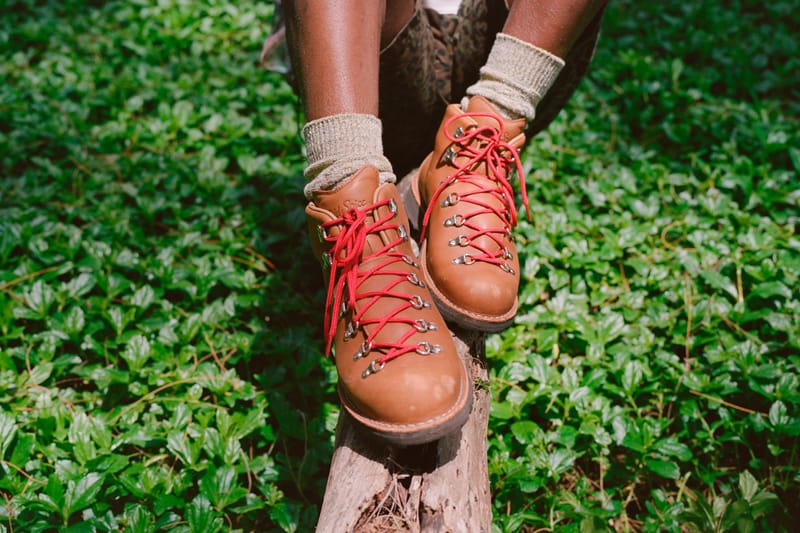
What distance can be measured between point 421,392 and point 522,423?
67 centimetres

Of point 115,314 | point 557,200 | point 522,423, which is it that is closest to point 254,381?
point 115,314

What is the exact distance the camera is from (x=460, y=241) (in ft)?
5.47

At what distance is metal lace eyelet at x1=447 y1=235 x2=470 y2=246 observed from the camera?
166cm

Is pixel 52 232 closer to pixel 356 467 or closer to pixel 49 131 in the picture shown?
pixel 49 131

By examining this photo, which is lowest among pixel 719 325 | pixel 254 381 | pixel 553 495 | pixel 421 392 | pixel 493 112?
pixel 254 381

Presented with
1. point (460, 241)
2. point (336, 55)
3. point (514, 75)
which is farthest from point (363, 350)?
point (514, 75)

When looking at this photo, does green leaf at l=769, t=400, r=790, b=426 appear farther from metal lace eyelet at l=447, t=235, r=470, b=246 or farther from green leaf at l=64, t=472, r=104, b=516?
green leaf at l=64, t=472, r=104, b=516

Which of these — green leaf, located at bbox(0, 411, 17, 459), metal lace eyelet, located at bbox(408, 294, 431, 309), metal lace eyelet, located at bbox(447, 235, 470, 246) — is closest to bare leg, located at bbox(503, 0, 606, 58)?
metal lace eyelet, located at bbox(447, 235, 470, 246)

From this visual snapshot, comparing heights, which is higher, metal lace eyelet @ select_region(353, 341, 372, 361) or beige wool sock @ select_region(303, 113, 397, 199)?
beige wool sock @ select_region(303, 113, 397, 199)

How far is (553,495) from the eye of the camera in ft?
5.77

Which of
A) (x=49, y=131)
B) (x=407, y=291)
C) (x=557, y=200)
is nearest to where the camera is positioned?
(x=407, y=291)

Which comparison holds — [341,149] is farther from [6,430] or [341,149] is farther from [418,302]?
[6,430]

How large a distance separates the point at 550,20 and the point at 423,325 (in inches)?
38.6

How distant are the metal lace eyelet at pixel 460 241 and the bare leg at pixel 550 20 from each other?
0.63 metres
